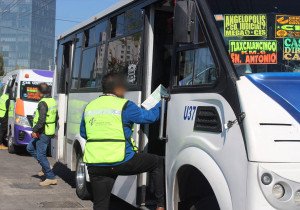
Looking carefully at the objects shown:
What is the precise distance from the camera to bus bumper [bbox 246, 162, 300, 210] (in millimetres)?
3342

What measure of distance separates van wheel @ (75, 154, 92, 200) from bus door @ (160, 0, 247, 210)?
10.5ft

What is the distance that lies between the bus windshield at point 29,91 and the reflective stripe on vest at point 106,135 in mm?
9254

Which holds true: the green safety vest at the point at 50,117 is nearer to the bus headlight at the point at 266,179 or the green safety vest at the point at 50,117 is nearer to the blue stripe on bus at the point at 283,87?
the blue stripe on bus at the point at 283,87

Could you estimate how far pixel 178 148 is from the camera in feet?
14.8

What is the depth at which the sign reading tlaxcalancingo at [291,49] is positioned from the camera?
4.04 meters

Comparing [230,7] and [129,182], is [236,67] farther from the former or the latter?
[129,182]

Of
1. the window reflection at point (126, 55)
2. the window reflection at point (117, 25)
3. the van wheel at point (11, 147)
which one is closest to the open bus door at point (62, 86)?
the window reflection at point (117, 25)

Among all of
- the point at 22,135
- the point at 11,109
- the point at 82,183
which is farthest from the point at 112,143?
the point at 11,109

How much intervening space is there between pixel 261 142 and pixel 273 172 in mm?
219

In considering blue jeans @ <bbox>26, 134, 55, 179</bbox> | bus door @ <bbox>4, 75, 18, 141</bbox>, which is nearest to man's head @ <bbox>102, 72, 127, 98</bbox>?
blue jeans @ <bbox>26, 134, 55, 179</bbox>

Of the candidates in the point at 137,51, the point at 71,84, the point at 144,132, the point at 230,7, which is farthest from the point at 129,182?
the point at 71,84

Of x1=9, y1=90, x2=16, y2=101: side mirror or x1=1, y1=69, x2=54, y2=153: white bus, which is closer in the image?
x1=1, y1=69, x2=54, y2=153: white bus

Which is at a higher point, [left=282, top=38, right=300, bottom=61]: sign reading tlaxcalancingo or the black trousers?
[left=282, top=38, right=300, bottom=61]: sign reading tlaxcalancingo

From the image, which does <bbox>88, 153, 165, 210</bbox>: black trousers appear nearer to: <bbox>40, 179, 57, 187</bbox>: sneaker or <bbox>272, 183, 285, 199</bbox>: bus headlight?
<bbox>272, 183, 285, 199</bbox>: bus headlight
